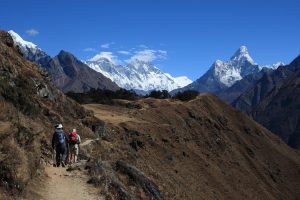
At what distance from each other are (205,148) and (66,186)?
63.2 metres

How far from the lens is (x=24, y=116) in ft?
87.9

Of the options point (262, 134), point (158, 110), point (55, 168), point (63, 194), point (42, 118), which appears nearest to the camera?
point (63, 194)

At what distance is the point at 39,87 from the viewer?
1523 inches

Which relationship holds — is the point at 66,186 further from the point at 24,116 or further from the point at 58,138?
the point at 24,116

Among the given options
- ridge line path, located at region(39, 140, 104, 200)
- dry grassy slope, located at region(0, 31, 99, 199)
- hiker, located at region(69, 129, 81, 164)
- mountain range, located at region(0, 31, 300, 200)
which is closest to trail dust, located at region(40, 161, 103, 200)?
ridge line path, located at region(39, 140, 104, 200)

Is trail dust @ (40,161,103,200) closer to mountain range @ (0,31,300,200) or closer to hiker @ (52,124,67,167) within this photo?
mountain range @ (0,31,300,200)

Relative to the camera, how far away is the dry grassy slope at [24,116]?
15430 millimetres

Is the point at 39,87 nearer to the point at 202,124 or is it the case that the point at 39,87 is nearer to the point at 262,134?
the point at 202,124

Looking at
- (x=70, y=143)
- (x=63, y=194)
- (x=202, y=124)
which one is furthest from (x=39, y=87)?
(x=202, y=124)

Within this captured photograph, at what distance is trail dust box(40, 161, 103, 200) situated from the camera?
1659 centimetres

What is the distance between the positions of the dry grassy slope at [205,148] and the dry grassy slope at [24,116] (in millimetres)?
4573

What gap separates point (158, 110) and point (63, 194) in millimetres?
65652

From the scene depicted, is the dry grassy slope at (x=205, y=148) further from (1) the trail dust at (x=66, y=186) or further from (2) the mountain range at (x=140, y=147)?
(1) the trail dust at (x=66, y=186)

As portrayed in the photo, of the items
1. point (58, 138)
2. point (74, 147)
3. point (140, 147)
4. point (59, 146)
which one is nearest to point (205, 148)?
point (140, 147)
